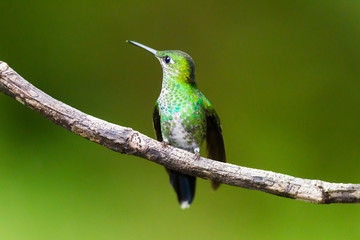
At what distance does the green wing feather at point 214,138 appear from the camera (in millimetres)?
1467

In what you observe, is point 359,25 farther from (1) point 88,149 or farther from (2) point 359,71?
(1) point 88,149

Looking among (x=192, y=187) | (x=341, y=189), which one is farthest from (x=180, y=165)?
(x=341, y=189)

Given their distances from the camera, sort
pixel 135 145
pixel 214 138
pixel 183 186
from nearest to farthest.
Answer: pixel 135 145 < pixel 214 138 < pixel 183 186

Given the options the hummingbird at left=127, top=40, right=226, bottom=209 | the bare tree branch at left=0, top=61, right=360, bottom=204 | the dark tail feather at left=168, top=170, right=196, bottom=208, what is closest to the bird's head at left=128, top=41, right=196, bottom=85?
the hummingbird at left=127, top=40, right=226, bottom=209

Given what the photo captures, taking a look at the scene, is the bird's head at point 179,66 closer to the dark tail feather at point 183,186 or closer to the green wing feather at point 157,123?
the green wing feather at point 157,123

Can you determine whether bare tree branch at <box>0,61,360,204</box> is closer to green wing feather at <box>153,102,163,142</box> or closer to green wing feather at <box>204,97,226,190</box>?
green wing feather at <box>204,97,226,190</box>

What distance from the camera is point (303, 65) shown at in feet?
6.91

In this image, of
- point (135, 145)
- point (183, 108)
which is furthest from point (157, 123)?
point (135, 145)

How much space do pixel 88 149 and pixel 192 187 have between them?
31.1 inches

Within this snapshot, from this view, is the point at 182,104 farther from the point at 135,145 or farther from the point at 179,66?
the point at 135,145

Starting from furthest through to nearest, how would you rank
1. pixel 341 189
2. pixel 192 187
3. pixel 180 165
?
pixel 192 187 < pixel 180 165 < pixel 341 189

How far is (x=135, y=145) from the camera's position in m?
1.25

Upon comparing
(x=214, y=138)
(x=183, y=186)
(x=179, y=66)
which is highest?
(x=179, y=66)

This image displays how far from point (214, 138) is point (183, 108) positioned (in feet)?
0.68
